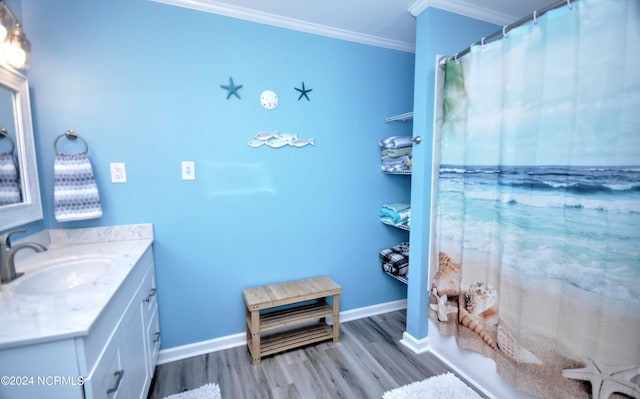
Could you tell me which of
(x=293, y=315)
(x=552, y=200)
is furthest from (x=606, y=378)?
(x=293, y=315)

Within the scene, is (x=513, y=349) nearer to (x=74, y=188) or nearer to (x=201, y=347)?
(x=201, y=347)

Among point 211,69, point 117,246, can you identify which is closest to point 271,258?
point 117,246

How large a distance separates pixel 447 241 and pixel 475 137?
66cm

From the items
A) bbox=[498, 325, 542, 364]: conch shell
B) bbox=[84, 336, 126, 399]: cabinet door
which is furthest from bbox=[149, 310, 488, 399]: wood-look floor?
bbox=[84, 336, 126, 399]: cabinet door

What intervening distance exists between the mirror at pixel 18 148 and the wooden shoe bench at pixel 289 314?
127 centimetres

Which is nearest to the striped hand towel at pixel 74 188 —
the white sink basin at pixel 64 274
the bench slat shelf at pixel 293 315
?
the white sink basin at pixel 64 274

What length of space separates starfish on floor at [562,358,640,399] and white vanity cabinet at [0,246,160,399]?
6.08ft

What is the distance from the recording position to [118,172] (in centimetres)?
175

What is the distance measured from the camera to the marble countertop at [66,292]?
0.81m

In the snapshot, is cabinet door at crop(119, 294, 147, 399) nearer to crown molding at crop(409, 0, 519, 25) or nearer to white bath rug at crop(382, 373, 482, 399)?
white bath rug at crop(382, 373, 482, 399)

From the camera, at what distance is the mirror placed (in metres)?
1.33

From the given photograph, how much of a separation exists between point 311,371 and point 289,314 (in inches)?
16.1


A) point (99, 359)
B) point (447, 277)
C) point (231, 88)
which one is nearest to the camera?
point (99, 359)

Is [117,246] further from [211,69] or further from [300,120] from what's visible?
[300,120]
